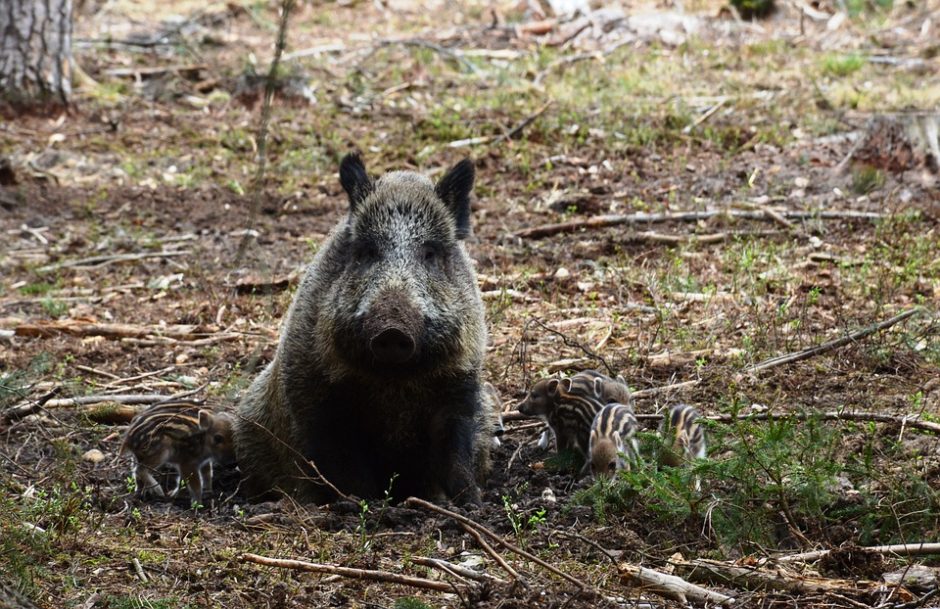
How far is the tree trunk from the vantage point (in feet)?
44.0

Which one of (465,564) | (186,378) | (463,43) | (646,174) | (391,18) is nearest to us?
(465,564)

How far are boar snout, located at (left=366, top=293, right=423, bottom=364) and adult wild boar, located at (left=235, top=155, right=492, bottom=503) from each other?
196 millimetres

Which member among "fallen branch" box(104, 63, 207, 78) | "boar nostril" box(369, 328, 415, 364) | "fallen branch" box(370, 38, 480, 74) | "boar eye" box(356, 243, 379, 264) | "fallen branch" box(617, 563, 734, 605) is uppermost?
"boar eye" box(356, 243, 379, 264)

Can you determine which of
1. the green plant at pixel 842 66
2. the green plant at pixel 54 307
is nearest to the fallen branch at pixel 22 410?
the green plant at pixel 54 307

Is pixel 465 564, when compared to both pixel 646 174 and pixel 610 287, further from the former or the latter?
pixel 646 174

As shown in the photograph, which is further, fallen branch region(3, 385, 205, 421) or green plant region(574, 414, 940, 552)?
fallen branch region(3, 385, 205, 421)

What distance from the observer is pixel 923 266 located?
8859 millimetres

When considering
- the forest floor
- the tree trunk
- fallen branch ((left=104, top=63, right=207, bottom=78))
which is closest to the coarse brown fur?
the forest floor

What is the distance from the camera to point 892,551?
4238 mm

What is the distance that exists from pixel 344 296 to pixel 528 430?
208cm

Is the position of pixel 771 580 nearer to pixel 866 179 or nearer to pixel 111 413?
pixel 111 413

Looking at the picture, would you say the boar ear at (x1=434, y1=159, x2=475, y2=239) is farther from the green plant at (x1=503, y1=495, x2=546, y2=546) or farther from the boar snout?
the green plant at (x1=503, y1=495, x2=546, y2=546)

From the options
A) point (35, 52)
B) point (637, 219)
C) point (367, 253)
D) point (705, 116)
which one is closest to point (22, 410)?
point (367, 253)

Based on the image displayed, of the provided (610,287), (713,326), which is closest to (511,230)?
(610,287)
